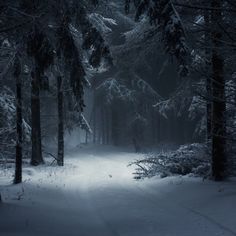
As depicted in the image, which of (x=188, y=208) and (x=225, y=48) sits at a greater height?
(x=225, y=48)

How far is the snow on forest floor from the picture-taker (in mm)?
9625

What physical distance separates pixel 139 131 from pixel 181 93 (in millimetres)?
24439

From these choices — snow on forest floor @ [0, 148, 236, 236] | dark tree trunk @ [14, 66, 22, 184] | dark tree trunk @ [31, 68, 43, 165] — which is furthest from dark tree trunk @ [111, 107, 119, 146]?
dark tree trunk @ [14, 66, 22, 184]

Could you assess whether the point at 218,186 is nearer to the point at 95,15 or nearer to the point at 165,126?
the point at 95,15

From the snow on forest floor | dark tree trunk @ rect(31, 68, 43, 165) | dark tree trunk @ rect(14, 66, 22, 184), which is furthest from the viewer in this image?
dark tree trunk @ rect(31, 68, 43, 165)

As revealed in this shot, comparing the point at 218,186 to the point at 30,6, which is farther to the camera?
the point at 218,186

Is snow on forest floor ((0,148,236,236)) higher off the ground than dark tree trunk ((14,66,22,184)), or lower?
lower

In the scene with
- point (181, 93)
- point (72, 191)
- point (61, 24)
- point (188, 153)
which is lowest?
point (72, 191)

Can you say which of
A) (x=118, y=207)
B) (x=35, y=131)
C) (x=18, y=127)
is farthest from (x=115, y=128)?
(x=118, y=207)

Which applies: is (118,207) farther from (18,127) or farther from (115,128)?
(115,128)

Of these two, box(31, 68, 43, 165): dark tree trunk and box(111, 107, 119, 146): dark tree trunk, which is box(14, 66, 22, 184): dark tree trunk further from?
box(111, 107, 119, 146): dark tree trunk

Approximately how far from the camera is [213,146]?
48.9ft

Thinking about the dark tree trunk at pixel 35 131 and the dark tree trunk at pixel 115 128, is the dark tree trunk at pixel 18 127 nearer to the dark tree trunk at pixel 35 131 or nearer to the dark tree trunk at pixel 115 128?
the dark tree trunk at pixel 35 131

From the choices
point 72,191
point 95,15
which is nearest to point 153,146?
point 95,15
